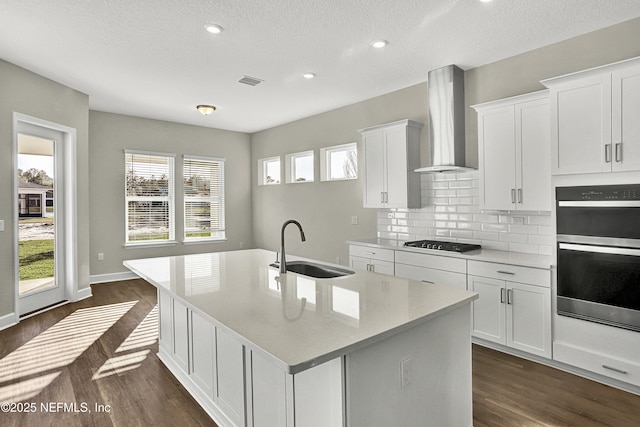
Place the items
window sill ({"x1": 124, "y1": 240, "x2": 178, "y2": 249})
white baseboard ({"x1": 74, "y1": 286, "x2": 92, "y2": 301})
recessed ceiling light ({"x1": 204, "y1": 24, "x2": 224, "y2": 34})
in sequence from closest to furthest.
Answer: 1. recessed ceiling light ({"x1": 204, "y1": 24, "x2": 224, "y2": 34})
2. white baseboard ({"x1": 74, "y1": 286, "x2": 92, "y2": 301})
3. window sill ({"x1": 124, "y1": 240, "x2": 178, "y2": 249})

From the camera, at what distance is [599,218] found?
8.55ft

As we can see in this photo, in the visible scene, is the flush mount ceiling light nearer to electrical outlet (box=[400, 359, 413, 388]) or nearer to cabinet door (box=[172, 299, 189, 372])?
cabinet door (box=[172, 299, 189, 372])

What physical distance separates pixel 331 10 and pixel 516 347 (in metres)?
3.12

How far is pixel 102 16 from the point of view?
2.88 metres

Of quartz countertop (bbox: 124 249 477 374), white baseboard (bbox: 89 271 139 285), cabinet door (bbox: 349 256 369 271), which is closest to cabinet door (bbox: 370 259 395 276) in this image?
cabinet door (bbox: 349 256 369 271)

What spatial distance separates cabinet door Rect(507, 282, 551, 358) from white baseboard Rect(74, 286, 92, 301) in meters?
5.25

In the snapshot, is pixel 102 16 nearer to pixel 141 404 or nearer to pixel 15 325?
pixel 141 404

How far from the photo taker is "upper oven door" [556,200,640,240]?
246 centimetres

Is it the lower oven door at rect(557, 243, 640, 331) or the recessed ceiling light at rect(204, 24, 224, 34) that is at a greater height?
the recessed ceiling light at rect(204, 24, 224, 34)

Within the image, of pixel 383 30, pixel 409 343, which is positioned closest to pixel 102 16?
pixel 383 30

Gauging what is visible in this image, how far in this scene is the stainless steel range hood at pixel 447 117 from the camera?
3.88m

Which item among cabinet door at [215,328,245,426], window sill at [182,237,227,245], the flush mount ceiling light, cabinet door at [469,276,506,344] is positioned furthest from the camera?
window sill at [182,237,227,245]

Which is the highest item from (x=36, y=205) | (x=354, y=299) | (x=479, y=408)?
(x=36, y=205)

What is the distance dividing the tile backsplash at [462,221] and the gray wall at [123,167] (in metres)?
3.72
